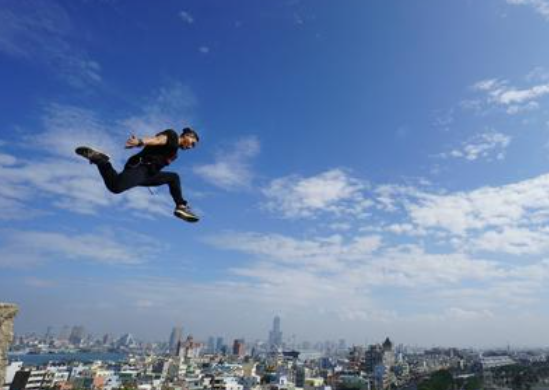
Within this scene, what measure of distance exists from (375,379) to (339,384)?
14.9 m

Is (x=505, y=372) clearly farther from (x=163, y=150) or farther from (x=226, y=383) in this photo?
(x=163, y=150)

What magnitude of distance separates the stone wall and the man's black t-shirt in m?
2.34

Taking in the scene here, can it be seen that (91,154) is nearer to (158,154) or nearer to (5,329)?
(158,154)

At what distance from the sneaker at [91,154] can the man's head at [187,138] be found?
1011 mm

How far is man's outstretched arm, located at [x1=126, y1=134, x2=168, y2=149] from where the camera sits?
4.89 metres

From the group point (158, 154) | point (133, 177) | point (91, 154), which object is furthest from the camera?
point (158, 154)

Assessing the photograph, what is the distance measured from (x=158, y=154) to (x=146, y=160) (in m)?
0.17

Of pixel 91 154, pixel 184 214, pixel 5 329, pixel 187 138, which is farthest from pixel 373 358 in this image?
pixel 5 329

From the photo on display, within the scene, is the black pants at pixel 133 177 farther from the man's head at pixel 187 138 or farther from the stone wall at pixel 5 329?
the stone wall at pixel 5 329

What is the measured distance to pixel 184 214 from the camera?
20.8ft

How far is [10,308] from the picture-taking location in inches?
139

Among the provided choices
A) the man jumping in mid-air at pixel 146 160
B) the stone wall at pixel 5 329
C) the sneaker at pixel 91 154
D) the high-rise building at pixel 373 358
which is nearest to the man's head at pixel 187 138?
the man jumping in mid-air at pixel 146 160

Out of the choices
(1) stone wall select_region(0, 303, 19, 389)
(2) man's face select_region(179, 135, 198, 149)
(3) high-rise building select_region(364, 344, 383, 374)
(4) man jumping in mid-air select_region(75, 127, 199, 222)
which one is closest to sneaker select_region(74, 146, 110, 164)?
(4) man jumping in mid-air select_region(75, 127, 199, 222)

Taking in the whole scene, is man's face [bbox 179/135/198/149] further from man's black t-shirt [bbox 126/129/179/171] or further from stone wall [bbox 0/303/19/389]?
stone wall [bbox 0/303/19/389]
